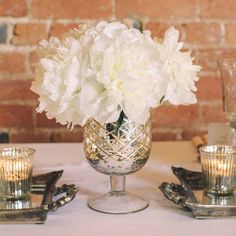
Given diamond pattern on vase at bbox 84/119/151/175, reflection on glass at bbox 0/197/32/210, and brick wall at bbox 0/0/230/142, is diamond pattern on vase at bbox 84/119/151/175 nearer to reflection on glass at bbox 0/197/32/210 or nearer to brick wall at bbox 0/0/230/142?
reflection on glass at bbox 0/197/32/210

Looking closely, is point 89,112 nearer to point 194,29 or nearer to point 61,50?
point 61,50

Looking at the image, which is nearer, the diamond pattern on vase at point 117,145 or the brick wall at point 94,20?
the diamond pattern on vase at point 117,145

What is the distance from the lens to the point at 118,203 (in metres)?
0.97

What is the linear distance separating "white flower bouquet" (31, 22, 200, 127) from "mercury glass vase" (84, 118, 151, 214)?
0.19 feet

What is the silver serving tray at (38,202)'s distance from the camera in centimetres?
88

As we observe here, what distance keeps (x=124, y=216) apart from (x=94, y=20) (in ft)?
2.79

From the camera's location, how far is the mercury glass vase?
942mm

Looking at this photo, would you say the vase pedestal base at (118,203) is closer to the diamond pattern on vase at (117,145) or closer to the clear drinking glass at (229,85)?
the diamond pattern on vase at (117,145)

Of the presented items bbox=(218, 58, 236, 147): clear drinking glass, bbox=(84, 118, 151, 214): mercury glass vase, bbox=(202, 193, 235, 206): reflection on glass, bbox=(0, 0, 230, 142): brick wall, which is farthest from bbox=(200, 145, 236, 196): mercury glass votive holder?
bbox=(0, 0, 230, 142): brick wall

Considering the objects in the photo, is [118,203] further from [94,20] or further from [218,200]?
[94,20]

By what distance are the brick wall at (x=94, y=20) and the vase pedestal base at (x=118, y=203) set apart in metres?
0.71

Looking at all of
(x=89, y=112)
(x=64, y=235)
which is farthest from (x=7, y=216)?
(x=89, y=112)

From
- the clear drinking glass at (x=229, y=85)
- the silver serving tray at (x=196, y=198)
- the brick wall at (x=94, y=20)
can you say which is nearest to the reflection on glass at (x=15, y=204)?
the silver serving tray at (x=196, y=198)

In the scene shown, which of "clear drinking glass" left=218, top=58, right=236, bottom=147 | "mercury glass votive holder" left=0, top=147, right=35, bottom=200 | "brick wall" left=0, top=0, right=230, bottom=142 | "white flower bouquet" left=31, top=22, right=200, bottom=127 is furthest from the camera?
"brick wall" left=0, top=0, right=230, bottom=142
